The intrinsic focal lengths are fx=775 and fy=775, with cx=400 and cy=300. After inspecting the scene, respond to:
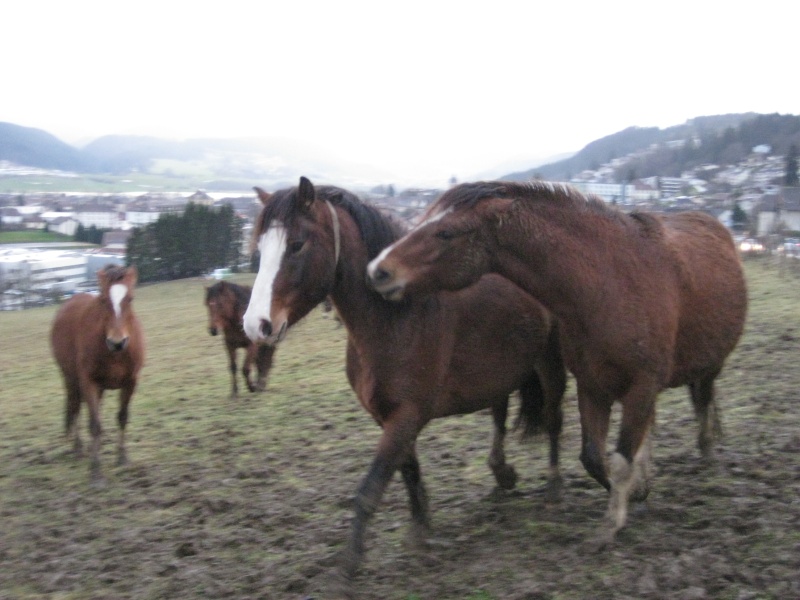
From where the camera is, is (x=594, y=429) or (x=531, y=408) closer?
(x=594, y=429)

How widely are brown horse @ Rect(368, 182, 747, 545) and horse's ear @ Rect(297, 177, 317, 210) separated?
538 millimetres

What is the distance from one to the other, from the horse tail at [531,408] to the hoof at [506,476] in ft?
1.12

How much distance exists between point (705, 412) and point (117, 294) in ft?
17.1

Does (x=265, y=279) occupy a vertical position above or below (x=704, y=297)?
above

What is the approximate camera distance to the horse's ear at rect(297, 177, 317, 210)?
12.7 feet

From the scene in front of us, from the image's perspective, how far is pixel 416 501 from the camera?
4.42 m

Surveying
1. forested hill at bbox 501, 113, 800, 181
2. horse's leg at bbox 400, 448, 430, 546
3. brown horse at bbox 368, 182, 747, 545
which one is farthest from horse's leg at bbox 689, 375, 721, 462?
forested hill at bbox 501, 113, 800, 181

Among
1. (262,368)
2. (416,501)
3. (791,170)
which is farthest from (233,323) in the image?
(791,170)

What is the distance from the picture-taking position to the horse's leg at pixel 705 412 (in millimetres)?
5328

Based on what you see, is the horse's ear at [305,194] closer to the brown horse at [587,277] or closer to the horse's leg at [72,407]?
the brown horse at [587,277]

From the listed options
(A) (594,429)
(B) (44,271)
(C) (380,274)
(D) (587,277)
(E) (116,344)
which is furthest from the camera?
(B) (44,271)

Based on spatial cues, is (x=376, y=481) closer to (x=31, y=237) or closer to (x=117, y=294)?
(x=117, y=294)

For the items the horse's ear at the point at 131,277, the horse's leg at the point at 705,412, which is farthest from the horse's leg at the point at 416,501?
the horse's ear at the point at 131,277

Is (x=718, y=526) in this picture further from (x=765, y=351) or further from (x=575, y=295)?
(x=765, y=351)
